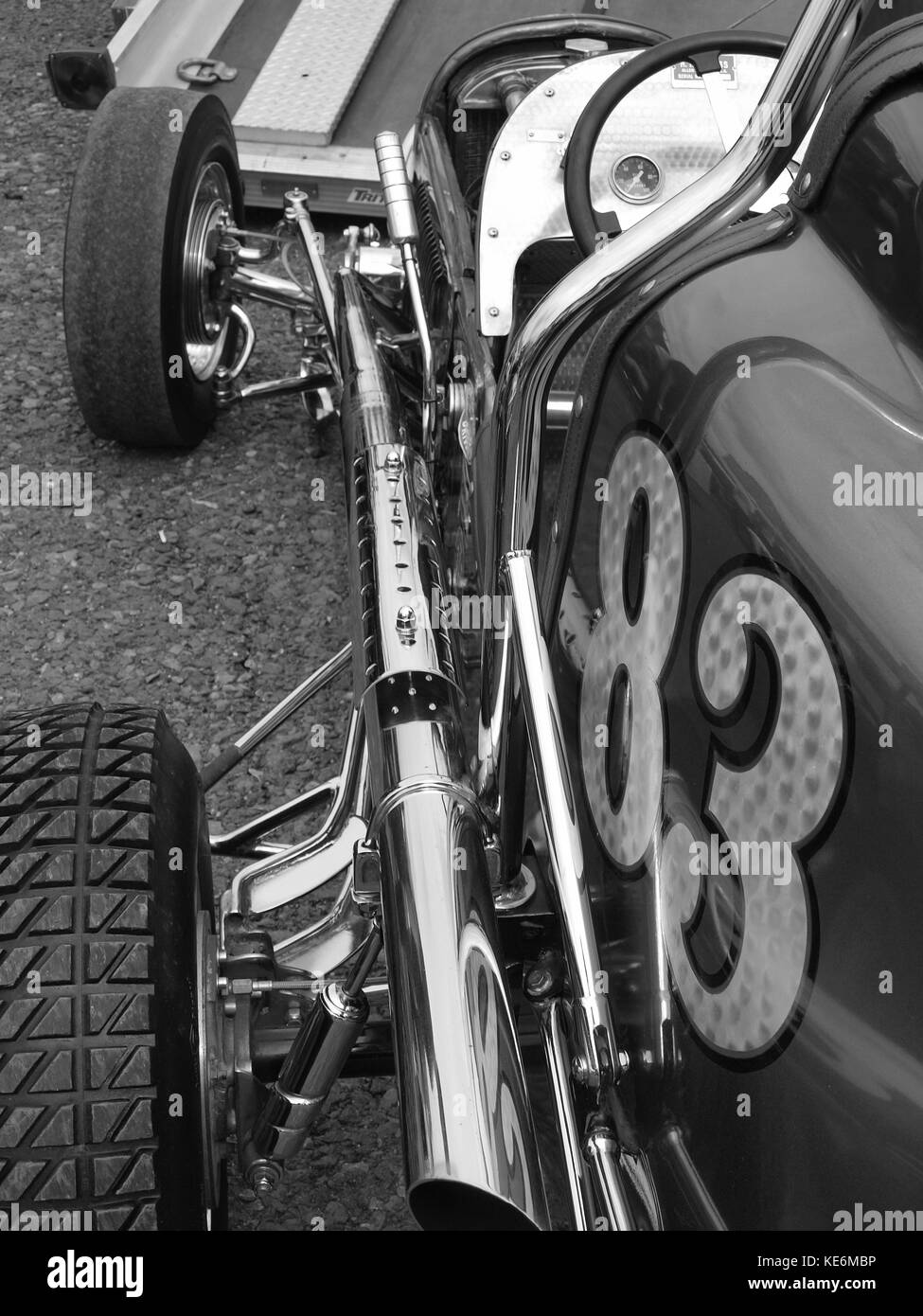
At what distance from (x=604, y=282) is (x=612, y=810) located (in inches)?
20.1

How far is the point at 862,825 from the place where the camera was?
84 cm

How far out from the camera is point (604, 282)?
1.27 meters

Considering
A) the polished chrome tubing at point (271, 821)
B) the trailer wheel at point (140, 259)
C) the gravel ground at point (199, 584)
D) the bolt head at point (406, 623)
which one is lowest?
the polished chrome tubing at point (271, 821)

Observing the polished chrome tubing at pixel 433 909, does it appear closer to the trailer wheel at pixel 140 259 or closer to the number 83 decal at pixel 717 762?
the number 83 decal at pixel 717 762

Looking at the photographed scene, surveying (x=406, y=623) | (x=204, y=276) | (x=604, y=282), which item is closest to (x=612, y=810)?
(x=406, y=623)

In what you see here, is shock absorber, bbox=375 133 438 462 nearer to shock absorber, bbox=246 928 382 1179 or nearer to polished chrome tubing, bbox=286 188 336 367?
polished chrome tubing, bbox=286 188 336 367

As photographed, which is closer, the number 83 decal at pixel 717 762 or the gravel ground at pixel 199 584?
the number 83 decal at pixel 717 762

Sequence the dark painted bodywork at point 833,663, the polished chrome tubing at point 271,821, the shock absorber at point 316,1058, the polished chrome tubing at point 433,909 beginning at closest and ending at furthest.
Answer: the dark painted bodywork at point 833,663
the polished chrome tubing at point 433,909
the shock absorber at point 316,1058
the polished chrome tubing at point 271,821

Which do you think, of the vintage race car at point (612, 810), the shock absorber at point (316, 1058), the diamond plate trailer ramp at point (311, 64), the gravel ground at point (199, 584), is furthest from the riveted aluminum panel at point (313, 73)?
the shock absorber at point (316, 1058)

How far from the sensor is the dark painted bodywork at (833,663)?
0.81 m

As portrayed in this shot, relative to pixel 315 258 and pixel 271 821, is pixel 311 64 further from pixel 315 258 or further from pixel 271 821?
pixel 271 821

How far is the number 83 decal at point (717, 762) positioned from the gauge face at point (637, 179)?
849 millimetres

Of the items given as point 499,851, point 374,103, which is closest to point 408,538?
point 499,851
